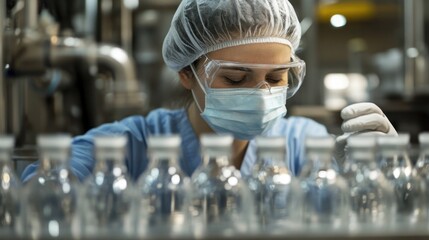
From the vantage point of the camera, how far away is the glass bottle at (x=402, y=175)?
43.1 inches

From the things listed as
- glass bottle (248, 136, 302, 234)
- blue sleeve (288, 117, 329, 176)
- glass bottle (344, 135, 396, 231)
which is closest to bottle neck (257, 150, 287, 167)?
glass bottle (248, 136, 302, 234)

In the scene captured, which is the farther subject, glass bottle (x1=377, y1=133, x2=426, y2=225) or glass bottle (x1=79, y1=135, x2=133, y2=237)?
glass bottle (x1=377, y1=133, x2=426, y2=225)

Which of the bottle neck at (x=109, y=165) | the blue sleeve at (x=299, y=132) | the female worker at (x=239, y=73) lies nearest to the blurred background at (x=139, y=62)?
the blue sleeve at (x=299, y=132)

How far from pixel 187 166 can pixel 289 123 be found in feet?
1.40

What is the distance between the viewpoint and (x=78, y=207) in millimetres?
983

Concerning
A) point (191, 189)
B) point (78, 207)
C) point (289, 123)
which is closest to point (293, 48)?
point (289, 123)

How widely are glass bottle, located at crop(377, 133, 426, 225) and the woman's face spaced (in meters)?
0.50

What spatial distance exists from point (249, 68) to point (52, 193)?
68cm

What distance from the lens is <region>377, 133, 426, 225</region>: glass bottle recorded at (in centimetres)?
110

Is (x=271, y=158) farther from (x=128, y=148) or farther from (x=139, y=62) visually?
(x=139, y=62)

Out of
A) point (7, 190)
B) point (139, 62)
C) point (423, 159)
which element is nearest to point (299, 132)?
point (423, 159)

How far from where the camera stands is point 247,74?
1581mm

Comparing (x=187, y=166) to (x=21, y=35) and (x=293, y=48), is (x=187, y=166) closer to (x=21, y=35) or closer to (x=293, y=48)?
(x=293, y=48)

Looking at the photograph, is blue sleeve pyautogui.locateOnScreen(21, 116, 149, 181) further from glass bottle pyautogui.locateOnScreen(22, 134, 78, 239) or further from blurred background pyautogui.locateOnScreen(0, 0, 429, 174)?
glass bottle pyautogui.locateOnScreen(22, 134, 78, 239)
